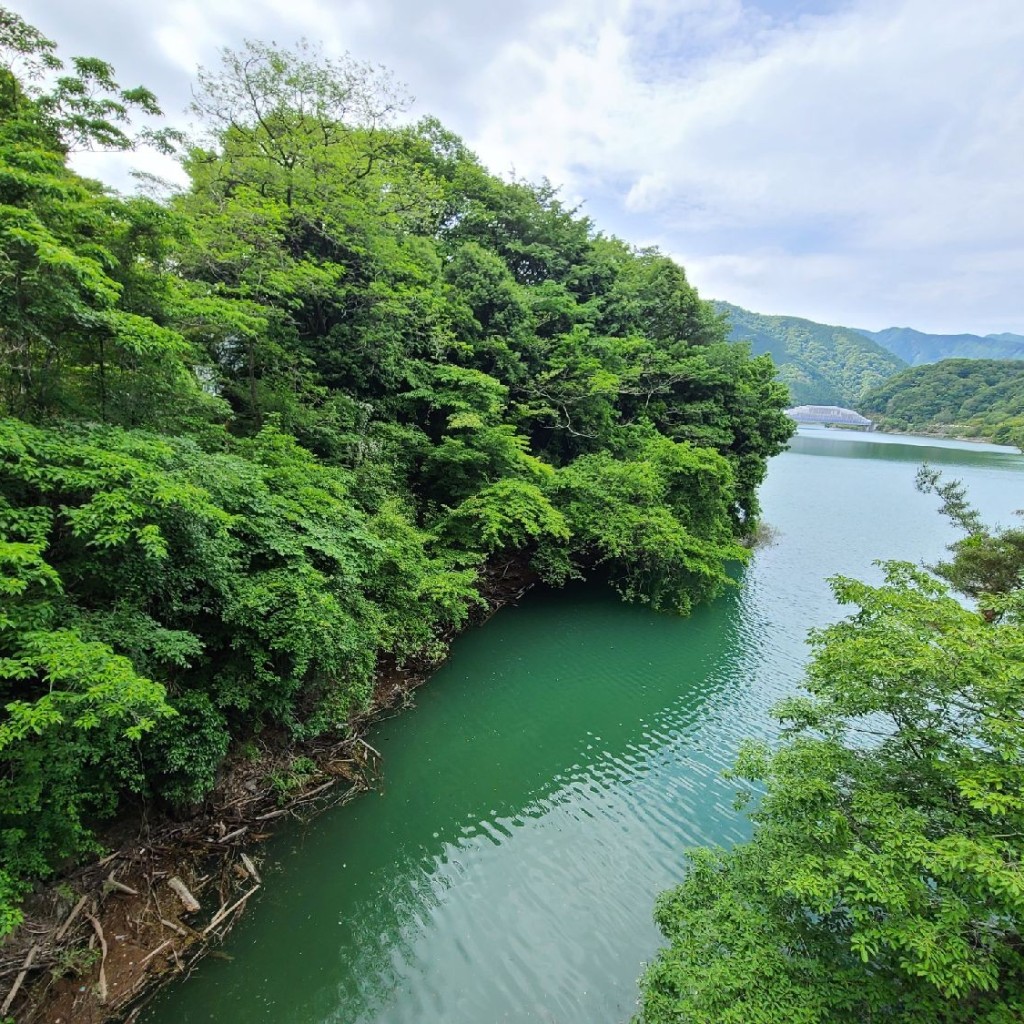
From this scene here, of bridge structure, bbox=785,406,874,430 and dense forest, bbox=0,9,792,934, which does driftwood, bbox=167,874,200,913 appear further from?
bridge structure, bbox=785,406,874,430

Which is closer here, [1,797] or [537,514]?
[1,797]

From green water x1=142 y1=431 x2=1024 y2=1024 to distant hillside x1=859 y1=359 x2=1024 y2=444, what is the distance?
87377 mm

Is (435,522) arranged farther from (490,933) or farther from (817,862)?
(817,862)

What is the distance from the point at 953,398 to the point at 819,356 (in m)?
61.2

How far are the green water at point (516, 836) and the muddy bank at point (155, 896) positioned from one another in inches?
11.2

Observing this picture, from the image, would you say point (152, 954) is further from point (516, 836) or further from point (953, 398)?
point (953, 398)

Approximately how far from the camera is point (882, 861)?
3.43 m

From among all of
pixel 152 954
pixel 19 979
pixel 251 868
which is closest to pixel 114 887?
pixel 152 954

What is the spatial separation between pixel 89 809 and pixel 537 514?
9.22 metres

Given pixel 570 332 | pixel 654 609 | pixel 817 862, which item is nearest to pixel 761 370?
pixel 570 332

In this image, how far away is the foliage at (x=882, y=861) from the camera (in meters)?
3.19

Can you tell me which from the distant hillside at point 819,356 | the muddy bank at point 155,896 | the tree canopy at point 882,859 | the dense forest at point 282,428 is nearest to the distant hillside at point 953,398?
the distant hillside at point 819,356

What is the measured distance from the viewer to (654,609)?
15156 millimetres

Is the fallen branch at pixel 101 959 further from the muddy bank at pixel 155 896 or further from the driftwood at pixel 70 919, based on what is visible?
the driftwood at pixel 70 919
